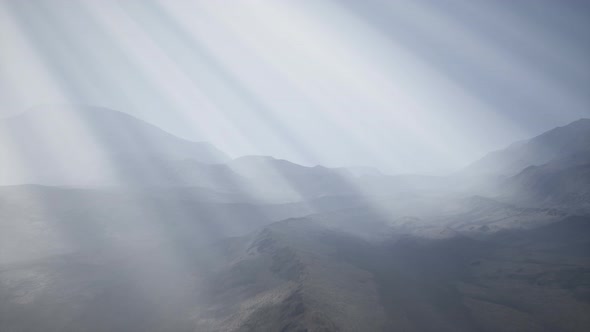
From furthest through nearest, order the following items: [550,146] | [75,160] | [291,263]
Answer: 1. [75,160]
2. [550,146]
3. [291,263]

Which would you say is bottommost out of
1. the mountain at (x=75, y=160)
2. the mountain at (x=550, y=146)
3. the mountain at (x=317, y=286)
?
the mountain at (x=550, y=146)

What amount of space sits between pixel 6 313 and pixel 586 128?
24064 centimetres

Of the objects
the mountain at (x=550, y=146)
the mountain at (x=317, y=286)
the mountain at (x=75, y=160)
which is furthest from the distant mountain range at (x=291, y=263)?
the mountain at (x=75, y=160)

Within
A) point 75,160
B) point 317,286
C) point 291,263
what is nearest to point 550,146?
point 291,263

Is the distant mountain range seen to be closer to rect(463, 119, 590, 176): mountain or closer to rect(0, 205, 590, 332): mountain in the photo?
rect(0, 205, 590, 332): mountain

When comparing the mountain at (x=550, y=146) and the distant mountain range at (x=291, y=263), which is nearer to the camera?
the distant mountain range at (x=291, y=263)

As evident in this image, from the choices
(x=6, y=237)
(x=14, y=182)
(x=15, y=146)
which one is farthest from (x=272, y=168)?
(x=15, y=146)

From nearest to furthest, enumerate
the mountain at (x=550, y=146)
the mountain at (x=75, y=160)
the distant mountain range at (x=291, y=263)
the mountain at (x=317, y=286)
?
the mountain at (x=317, y=286) < the distant mountain range at (x=291, y=263) < the mountain at (x=550, y=146) < the mountain at (x=75, y=160)

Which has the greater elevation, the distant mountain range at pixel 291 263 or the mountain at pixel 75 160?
the mountain at pixel 75 160

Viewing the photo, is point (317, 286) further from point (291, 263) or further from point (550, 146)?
point (550, 146)

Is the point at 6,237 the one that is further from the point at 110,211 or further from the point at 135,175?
the point at 135,175

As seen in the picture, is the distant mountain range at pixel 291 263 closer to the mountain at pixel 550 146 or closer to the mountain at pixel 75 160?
the mountain at pixel 550 146

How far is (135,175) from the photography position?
507 ft

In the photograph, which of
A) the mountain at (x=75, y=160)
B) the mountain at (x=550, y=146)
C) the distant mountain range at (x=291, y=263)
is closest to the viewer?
the distant mountain range at (x=291, y=263)
